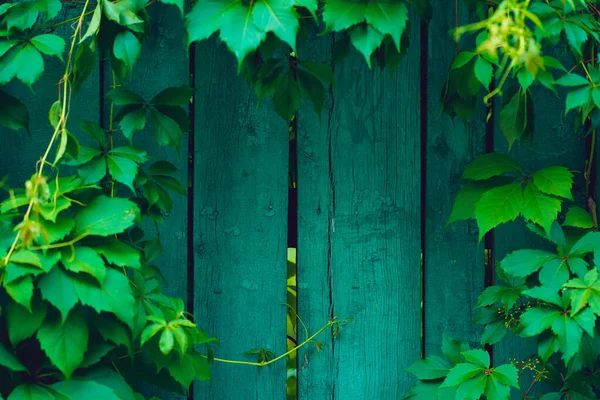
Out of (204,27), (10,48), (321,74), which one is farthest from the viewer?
(321,74)

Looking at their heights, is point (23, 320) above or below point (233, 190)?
below

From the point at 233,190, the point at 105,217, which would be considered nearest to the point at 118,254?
the point at 105,217

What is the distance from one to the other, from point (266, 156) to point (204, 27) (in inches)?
25.8

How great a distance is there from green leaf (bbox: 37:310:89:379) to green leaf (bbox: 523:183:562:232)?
110 cm

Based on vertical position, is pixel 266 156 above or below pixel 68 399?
above

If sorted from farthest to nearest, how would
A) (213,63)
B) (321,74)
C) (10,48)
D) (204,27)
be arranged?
(213,63)
(321,74)
(10,48)
(204,27)

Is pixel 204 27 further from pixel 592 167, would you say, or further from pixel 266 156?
pixel 592 167

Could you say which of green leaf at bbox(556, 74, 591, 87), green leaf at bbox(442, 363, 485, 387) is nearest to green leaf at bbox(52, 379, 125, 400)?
green leaf at bbox(442, 363, 485, 387)

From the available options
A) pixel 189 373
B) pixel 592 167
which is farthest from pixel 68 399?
pixel 592 167

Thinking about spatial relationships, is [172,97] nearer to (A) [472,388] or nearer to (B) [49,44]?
(B) [49,44]

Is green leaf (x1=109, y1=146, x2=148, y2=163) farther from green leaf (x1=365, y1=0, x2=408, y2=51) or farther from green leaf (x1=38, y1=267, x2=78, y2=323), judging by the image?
green leaf (x1=365, y1=0, x2=408, y2=51)

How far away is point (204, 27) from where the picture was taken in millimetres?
1666

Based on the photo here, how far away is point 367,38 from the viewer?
5.59 feet

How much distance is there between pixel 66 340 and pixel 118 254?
210 millimetres
